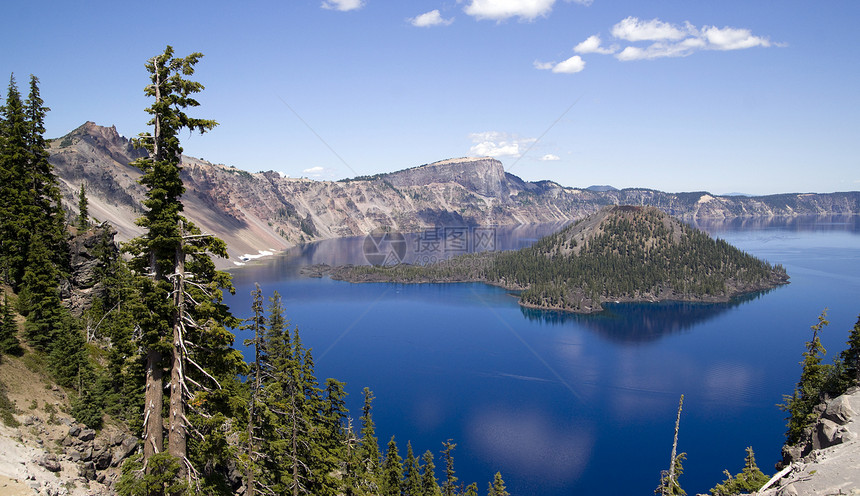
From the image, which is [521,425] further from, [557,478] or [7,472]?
[7,472]

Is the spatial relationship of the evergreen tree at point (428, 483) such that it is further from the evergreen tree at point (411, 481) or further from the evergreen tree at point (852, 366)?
the evergreen tree at point (852, 366)

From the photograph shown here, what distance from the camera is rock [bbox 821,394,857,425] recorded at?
26400 mm

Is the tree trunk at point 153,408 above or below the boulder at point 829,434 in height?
above

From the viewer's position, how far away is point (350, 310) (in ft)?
406

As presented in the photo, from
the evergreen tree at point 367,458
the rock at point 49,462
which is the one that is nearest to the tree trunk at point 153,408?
the rock at point 49,462

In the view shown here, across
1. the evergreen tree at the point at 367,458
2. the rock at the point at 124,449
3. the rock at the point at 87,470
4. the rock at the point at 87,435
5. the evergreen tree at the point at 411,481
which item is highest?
the rock at the point at 87,435

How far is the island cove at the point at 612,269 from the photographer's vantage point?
143250 millimetres

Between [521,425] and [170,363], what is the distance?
55025 millimetres

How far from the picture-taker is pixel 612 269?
159 meters

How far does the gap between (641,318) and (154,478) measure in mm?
124915

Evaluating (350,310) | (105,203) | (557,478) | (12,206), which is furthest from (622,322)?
(105,203)

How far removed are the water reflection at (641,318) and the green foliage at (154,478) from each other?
99.1m

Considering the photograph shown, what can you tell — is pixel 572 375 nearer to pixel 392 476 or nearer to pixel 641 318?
pixel 641 318

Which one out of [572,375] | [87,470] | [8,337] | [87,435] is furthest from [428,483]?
[572,375]
